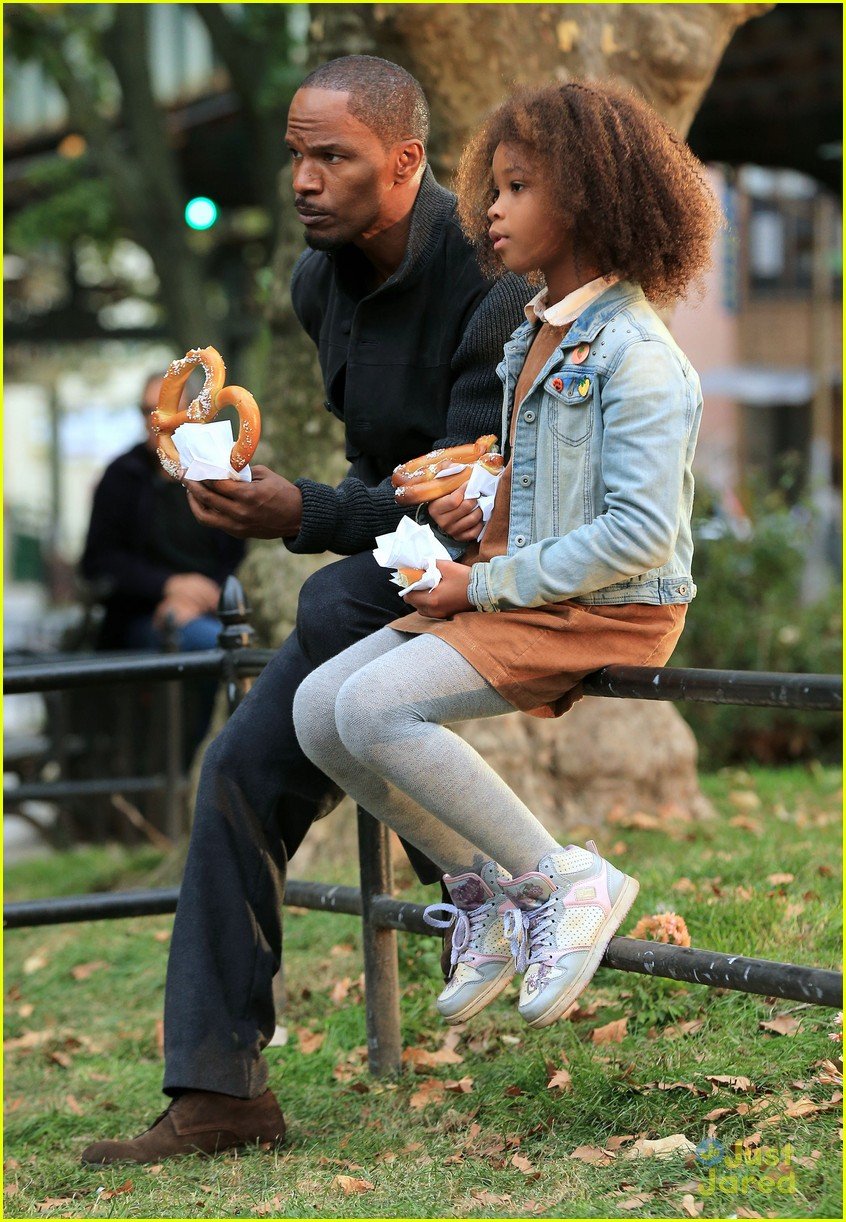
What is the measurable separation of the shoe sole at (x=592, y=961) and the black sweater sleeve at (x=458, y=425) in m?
0.87

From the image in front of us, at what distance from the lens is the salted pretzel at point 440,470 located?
2.97 meters

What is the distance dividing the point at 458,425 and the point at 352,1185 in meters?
1.50

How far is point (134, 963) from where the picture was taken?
5289 mm

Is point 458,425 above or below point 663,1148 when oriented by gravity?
above

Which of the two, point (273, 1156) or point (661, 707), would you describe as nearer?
point (273, 1156)

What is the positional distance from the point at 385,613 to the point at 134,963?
8.37 feet

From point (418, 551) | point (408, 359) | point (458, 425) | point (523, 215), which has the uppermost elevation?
point (523, 215)

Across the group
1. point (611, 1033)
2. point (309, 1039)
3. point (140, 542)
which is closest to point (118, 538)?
point (140, 542)

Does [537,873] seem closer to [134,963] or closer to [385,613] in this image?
[385,613]

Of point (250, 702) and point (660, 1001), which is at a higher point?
point (250, 702)

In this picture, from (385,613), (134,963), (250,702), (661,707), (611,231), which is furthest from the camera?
(661,707)

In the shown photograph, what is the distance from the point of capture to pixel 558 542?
8.91 ft

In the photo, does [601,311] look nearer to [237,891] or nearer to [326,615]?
[326,615]

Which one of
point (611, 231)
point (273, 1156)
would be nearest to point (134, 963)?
point (273, 1156)
